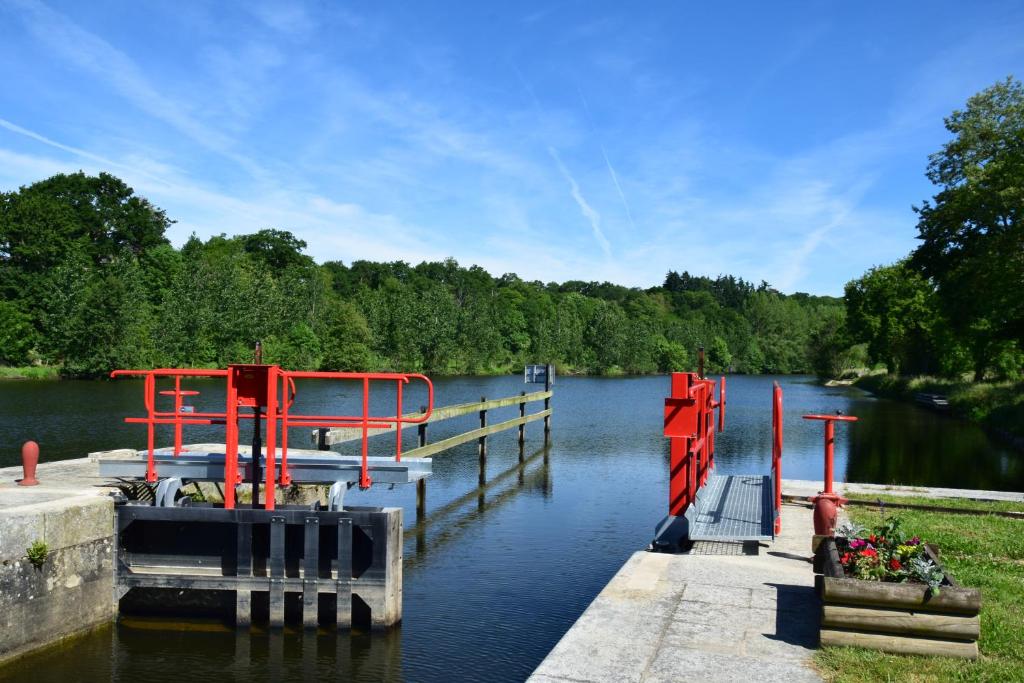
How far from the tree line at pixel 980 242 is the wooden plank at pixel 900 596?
31.3 metres

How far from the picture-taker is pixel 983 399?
1710 inches

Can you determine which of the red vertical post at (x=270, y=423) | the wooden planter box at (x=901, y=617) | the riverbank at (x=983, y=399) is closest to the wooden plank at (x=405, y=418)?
the red vertical post at (x=270, y=423)

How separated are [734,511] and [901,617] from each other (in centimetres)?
614

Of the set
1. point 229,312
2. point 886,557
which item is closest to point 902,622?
point 886,557

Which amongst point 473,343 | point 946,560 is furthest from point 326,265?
point 946,560

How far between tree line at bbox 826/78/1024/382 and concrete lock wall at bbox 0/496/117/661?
33.8m

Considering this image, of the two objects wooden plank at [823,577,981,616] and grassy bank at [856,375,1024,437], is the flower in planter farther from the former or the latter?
grassy bank at [856,375,1024,437]

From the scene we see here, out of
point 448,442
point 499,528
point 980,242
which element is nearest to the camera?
point 499,528

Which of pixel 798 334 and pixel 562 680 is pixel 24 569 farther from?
pixel 798 334

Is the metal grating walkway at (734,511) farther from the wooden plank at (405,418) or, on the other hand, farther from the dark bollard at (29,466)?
the dark bollard at (29,466)

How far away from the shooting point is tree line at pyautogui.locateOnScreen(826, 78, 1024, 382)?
34406mm

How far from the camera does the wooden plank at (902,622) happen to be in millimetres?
6859

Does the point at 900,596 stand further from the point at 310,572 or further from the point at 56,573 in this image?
the point at 56,573

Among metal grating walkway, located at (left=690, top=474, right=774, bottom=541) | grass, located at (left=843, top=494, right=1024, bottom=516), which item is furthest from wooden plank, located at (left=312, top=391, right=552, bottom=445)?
grass, located at (left=843, top=494, right=1024, bottom=516)
